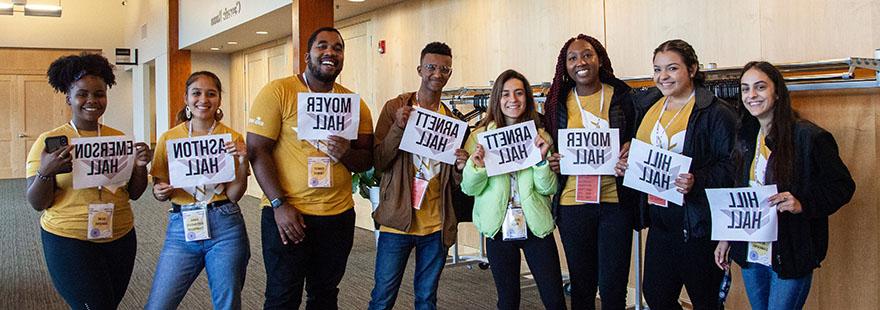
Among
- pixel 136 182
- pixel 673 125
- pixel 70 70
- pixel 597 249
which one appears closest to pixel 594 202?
pixel 597 249

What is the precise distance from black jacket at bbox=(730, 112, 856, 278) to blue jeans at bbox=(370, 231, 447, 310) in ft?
4.20

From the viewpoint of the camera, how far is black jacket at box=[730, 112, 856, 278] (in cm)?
232

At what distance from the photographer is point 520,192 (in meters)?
2.89

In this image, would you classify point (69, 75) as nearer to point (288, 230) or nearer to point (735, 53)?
point (288, 230)

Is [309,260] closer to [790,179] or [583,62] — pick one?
[583,62]

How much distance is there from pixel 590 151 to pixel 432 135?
63 centimetres

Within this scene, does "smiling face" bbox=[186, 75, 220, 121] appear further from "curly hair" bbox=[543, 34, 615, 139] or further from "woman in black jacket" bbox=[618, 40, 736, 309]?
"woman in black jacket" bbox=[618, 40, 736, 309]

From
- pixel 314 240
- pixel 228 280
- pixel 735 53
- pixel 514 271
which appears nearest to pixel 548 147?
pixel 514 271

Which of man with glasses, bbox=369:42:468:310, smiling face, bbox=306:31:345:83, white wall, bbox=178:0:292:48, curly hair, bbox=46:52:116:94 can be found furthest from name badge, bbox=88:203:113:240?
white wall, bbox=178:0:292:48

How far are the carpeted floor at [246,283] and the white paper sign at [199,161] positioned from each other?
1.96 metres

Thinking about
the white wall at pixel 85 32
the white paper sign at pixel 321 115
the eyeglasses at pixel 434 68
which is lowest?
the white paper sign at pixel 321 115

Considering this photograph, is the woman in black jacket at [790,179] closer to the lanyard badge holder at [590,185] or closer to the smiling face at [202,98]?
the lanyard badge holder at [590,185]

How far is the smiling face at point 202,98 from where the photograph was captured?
2736 millimetres

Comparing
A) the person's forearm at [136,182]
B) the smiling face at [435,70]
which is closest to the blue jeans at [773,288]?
the smiling face at [435,70]
